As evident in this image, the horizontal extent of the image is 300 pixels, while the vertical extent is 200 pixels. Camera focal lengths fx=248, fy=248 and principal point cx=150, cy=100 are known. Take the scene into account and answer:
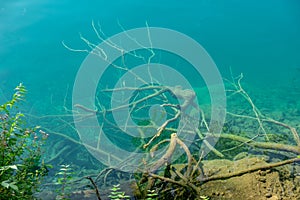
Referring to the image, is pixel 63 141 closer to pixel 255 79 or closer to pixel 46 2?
pixel 255 79

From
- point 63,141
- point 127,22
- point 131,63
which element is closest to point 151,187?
point 63,141

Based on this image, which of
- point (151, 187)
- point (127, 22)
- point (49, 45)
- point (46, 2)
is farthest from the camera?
point (127, 22)

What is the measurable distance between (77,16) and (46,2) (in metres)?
11.2

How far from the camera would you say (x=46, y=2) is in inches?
1428

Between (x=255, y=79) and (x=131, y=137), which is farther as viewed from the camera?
(x=255, y=79)

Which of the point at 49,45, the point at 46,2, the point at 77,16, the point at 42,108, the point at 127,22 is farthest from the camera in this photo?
the point at 127,22

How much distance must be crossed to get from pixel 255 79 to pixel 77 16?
126 feet

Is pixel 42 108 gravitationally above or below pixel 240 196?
above

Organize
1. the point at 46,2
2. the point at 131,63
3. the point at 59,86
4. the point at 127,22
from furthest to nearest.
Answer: the point at 127,22 → the point at 46,2 → the point at 131,63 → the point at 59,86

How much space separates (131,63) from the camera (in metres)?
25.9

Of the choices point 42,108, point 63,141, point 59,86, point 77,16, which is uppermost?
point 77,16

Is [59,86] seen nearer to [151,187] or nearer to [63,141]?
[63,141]

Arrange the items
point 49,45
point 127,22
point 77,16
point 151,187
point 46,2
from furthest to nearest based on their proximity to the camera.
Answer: point 127,22 < point 77,16 < point 46,2 < point 49,45 < point 151,187

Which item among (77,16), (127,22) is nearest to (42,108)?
(77,16)
